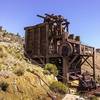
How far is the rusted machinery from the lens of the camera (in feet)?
99.0

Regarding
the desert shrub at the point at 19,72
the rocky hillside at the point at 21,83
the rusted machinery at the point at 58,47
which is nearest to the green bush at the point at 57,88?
the rocky hillside at the point at 21,83

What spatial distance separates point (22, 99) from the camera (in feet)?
56.3

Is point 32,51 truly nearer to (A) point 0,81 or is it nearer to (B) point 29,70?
(B) point 29,70

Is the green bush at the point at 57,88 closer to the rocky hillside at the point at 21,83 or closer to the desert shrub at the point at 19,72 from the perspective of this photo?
the rocky hillside at the point at 21,83

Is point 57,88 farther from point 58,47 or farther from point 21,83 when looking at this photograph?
point 58,47

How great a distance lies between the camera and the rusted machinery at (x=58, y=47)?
30.2 meters

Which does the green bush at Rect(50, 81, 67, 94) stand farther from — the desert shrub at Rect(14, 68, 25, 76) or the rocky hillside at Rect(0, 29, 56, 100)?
the desert shrub at Rect(14, 68, 25, 76)

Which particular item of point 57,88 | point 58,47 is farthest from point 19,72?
point 58,47

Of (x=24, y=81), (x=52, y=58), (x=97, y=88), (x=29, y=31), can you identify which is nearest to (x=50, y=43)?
(x=52, y=58)

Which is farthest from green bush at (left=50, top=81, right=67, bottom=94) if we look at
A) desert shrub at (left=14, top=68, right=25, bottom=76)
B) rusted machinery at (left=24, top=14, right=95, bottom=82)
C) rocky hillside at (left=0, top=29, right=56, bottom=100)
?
rusted machinery at (left=24, top=14, right=95, bottom=82)

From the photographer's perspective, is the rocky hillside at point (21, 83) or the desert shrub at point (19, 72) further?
the desert shrub at point (19, 72)

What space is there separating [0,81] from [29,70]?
389 centimetres

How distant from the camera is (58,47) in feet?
105

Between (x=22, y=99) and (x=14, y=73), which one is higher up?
(x=14, y=73)
